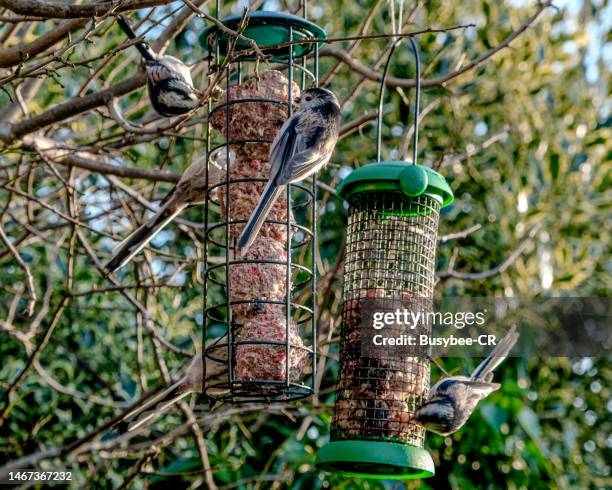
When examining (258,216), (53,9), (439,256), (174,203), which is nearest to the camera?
(53,9)

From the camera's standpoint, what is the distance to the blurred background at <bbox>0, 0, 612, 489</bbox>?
6.06 m

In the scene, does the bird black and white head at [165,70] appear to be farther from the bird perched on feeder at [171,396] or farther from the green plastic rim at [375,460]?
the green plastic rim at [375,460]

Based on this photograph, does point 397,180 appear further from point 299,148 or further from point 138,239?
point 138,239

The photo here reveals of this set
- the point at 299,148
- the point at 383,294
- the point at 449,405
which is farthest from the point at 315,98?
the point at 449,405

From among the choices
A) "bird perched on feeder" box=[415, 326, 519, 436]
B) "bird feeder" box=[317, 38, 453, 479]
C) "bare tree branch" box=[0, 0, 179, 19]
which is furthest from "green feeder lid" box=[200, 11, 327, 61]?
"bird perched on feeder" box=[415, 326, 519, 436]

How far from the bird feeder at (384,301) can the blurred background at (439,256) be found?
1.04 meters

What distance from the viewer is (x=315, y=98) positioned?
12.0ft

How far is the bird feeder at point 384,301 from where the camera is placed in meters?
3.83

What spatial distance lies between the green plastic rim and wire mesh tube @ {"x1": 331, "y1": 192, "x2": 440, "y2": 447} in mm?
116

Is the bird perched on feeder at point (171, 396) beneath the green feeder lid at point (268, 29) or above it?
beneath

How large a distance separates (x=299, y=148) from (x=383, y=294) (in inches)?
34.7

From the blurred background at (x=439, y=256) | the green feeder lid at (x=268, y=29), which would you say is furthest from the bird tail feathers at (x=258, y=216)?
the blurred background at (x=439, y=256)

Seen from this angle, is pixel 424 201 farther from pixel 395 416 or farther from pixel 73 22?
pixel 73 22

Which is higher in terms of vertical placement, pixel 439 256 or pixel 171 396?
pixel 439 256
